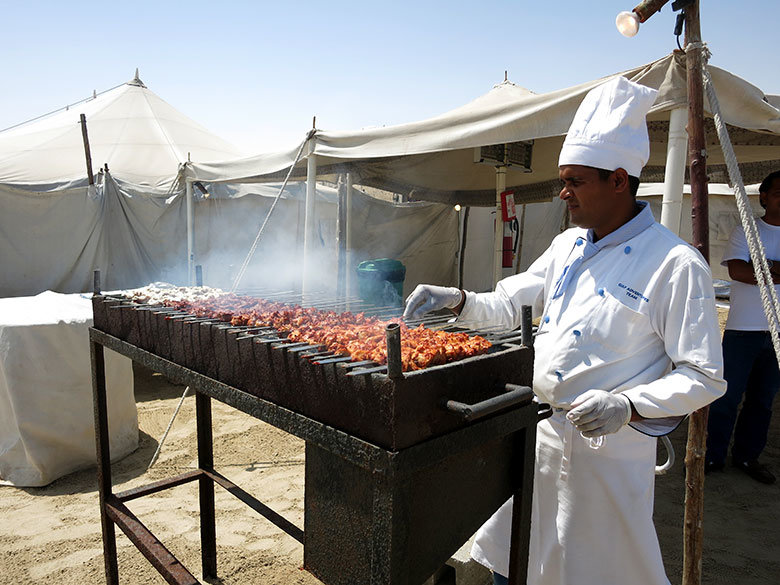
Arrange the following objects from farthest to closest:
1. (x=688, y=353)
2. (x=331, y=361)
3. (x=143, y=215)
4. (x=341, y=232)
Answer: (x=143, y=215)
(x=341, y=232)
(x=688, y=353)
(x=331, y=361)

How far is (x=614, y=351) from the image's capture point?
189 cm

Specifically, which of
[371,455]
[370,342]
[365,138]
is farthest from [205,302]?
[365,138]

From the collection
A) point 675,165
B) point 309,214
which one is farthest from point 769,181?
point 309,214

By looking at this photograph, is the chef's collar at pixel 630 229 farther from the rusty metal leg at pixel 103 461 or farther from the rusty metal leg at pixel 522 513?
the rusty metal leg at pixel 103 461

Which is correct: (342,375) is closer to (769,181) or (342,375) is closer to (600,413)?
(600,413)

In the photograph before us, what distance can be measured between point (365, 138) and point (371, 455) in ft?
14.2

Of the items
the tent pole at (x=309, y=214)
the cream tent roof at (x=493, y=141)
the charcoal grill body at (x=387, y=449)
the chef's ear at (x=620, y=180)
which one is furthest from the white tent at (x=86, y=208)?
the chef's ear at (x=620, y=180)

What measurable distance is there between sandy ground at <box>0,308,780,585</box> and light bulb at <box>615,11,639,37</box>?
3201 mm

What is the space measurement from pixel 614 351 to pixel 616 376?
98 mm

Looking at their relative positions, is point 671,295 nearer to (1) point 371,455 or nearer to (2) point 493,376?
(2) point 493,376

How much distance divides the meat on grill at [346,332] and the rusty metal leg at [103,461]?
30.3 inches

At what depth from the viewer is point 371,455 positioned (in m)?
1.33

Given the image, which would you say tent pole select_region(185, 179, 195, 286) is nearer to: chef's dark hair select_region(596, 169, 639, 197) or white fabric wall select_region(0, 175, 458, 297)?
white fabric wall select_region(0, 175, 458, 297)

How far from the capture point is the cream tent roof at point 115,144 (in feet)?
38.0
